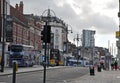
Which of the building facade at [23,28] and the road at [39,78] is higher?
the building facade at [23,28]

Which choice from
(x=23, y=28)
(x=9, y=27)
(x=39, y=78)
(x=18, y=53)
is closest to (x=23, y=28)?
(x=23, y=28)

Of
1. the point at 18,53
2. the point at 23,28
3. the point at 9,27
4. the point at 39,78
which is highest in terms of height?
the point at 23,28

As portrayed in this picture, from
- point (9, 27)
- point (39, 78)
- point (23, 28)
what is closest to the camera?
point (39, 78)

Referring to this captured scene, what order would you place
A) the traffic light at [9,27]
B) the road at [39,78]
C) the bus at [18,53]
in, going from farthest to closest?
the bus at [18,53] → the traffic light at [9,27] → the road at [39,78]

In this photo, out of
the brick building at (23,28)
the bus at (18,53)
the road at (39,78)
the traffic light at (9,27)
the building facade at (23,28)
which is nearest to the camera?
the road at (39,78)

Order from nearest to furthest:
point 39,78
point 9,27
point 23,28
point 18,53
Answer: point 39,78, point 9,27, point 18,53, point 23,28

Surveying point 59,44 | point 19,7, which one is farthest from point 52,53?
point 59,44

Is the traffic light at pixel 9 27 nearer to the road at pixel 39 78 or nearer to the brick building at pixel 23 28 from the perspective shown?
the road at pixel 39 78

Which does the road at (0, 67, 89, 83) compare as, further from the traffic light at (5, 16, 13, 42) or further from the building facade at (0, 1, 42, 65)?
the building facade at (0, 1, 42, 65)

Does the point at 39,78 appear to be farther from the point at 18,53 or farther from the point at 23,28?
the point at 23,28

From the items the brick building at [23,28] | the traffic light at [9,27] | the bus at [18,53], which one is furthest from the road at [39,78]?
the brick building at [23,28]

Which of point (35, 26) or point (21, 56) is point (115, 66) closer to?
point (21, 56)

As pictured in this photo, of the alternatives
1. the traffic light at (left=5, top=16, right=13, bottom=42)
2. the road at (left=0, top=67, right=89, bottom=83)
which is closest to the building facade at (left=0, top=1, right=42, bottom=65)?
the traffic light at (left=5, top=16, right=13, bottom=42)

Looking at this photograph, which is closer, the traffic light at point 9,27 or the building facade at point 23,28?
the traffic light at point 9,27
